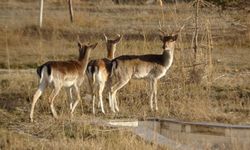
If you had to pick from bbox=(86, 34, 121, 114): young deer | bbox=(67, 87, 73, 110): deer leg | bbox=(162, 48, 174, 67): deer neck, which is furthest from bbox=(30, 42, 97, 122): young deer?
bbox=(162, 48, 174, 67): deer neck

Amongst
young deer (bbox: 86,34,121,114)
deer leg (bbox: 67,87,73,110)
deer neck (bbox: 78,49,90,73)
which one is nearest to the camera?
deer leg (bbox: 67,87,73,110)

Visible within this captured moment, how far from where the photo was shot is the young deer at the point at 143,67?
1311cm

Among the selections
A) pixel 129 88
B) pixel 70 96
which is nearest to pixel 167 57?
pixel 129 88

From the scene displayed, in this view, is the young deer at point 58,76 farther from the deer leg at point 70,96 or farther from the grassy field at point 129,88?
the grassy field at point 129,88

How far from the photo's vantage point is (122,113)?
1254 cm

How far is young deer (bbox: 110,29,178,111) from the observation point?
1311 centimetres

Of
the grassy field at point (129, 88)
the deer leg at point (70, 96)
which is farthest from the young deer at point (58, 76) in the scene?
the grassy field at point (129, 88)

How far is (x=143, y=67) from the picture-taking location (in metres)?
13.4

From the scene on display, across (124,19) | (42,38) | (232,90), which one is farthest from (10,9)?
(232,90)

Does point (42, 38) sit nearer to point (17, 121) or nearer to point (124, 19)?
point (124, 19)

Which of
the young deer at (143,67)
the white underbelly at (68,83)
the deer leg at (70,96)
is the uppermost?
the young deer at (143,67)

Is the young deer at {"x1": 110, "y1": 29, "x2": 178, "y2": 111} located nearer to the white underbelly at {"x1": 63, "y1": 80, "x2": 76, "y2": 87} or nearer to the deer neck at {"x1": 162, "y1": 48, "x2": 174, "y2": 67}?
the deer neck at {"x1": 162, "y1": 48, "x2": 174, "y2": 67}

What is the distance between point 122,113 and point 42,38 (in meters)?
12.5

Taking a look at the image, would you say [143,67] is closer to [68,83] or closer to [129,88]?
[129,88]
